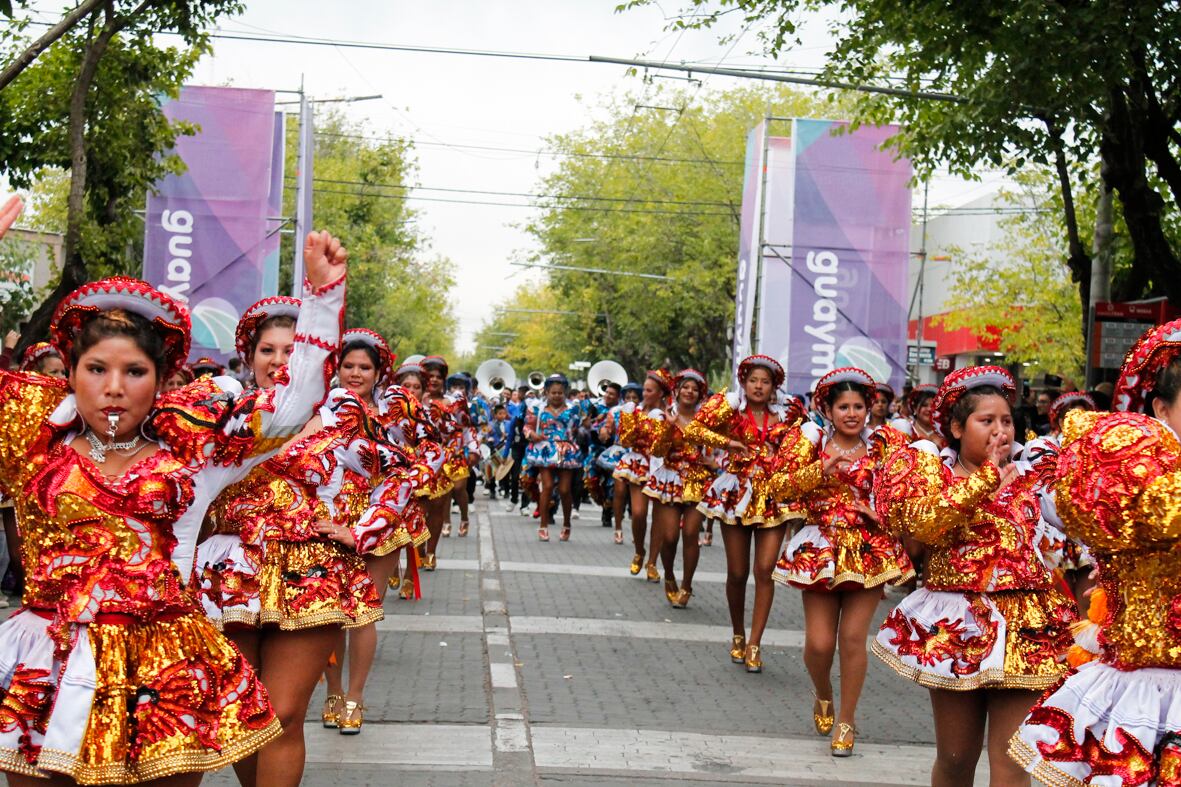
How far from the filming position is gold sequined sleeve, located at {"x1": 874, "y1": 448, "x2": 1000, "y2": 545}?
541cm

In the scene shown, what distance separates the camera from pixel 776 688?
9.55m

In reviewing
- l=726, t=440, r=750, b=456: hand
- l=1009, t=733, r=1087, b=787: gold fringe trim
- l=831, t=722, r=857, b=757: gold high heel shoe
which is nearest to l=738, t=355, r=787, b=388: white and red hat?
l=726, t=440, r=750, b=456: hand

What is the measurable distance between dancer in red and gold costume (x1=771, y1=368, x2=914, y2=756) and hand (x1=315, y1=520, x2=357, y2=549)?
9.47 ft

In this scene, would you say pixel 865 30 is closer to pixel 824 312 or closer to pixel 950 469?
pixel 824 312

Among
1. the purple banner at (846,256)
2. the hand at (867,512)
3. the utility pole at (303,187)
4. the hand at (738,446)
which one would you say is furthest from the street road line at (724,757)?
the utility pole at (303,187)

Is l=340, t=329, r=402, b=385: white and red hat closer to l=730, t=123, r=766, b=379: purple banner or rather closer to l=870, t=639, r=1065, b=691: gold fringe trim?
l=870, t=639, r=1065, b=691: gold fringe trim

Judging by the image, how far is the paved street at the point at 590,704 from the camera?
720cm

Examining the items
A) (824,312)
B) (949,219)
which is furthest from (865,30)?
(949,219)

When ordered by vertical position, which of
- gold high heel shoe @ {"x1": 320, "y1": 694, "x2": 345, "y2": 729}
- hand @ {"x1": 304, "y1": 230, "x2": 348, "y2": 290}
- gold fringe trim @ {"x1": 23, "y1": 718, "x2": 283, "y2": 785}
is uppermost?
hand @ {"x1": 304, "y1": 230, "x2": 348, "y2": 290}

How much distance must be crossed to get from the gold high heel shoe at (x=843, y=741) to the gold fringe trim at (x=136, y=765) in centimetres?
460

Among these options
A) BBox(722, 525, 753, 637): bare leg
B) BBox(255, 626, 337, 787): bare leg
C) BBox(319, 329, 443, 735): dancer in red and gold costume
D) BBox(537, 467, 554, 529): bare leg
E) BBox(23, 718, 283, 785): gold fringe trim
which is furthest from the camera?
BBox(537, 467, 554, 529): bare leg

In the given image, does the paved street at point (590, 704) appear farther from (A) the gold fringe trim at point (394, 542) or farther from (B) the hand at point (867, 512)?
(B) the hand at point (867, 512)

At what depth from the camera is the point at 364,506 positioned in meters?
7.14

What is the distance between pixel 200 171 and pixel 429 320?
60.9 metres
